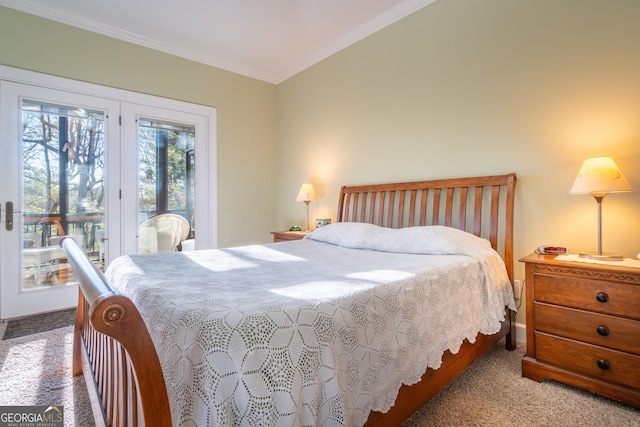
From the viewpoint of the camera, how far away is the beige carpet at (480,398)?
4.67ft

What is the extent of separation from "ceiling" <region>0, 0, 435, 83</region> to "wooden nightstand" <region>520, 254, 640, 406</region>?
244cm

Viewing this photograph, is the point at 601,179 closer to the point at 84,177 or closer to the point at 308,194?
the point at 308,194

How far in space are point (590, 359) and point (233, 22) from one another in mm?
3756

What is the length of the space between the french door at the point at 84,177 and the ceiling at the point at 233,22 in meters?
0.61

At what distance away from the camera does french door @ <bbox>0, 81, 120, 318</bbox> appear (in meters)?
2.77

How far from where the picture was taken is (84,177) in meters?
3.12

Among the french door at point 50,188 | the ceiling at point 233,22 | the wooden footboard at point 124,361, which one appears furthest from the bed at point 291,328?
the ceiling at point 233,22

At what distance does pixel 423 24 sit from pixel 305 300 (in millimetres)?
2781

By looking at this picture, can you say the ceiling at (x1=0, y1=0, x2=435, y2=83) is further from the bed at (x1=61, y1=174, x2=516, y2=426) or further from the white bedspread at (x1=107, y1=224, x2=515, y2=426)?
the white bedspread at (x1=107, y1=224, x2=515, y2=426)

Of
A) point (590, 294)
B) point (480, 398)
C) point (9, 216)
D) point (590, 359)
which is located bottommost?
point (480, 398)

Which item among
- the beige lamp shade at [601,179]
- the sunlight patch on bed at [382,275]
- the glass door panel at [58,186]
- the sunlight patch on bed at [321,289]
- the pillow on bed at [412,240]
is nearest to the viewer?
the sunlight patch on bed at [321,289]

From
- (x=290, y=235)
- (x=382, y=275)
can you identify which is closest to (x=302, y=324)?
(x=382, y=275)

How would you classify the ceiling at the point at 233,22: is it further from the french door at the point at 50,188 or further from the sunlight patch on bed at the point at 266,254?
the sunlight patch on bed at the point at 266,254

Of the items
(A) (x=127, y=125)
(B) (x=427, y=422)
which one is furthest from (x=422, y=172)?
(A) (x=127, y=125)
